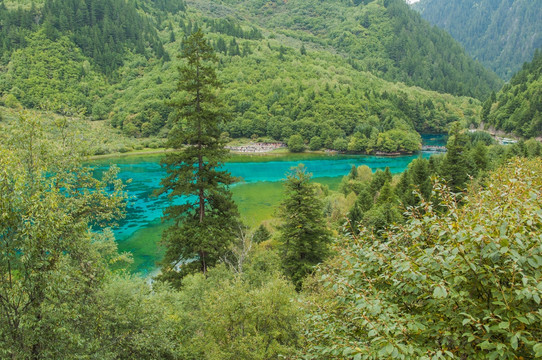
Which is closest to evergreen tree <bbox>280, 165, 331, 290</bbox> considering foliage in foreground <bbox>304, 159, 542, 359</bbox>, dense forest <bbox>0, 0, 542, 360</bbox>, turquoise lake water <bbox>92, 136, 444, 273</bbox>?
dense forest <bbox>0, 0, 542, 360</bbox>

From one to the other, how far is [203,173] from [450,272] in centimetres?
1813

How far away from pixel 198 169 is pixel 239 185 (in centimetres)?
5422

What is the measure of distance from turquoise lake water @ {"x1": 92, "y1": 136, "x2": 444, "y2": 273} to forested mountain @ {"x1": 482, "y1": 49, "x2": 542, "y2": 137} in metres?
24.3

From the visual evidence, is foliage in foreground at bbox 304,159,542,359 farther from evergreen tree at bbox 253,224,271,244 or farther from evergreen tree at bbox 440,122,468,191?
evergreen tree at bbox 440,122,468,191

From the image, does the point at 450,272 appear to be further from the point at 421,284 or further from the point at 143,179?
the point at 143,179

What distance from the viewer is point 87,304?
405 inches

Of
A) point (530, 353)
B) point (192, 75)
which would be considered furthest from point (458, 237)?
point (192, 75)

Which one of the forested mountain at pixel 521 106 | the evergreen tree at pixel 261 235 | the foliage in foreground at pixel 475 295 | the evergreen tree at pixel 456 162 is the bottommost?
the evergreen tree at pixel 261 235

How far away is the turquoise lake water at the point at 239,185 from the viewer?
4253cm

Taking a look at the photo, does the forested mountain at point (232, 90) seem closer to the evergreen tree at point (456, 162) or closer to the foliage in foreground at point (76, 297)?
A: the evergreen tree at point (456, 162)

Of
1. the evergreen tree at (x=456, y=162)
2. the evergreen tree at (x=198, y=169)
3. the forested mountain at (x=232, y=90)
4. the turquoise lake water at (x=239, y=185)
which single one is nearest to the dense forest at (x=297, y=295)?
the evergreen tree at (x=198, y=169)

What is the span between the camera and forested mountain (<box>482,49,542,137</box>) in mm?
107562

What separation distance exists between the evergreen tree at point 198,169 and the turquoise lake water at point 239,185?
2.72m

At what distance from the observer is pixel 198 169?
21.9 metres
